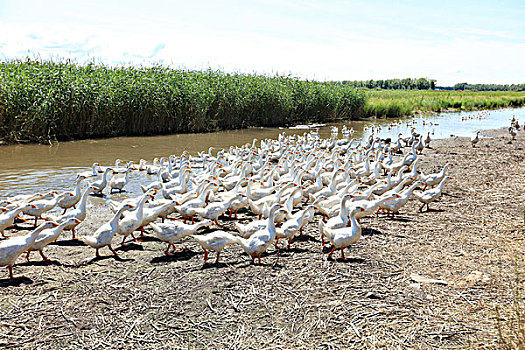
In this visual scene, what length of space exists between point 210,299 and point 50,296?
2.29m

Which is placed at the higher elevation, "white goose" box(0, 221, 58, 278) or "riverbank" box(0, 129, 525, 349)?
"white goose" box(0, 221, 58, 278)

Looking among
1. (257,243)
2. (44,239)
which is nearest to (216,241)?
(257,243)

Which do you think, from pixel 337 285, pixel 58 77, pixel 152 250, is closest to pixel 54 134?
pixel 58 77

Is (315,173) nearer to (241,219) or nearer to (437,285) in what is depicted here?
(241,219)

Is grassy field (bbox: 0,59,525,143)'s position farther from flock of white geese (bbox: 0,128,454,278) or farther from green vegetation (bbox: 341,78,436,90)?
green vegetation (bbox: 341,78,436,90)

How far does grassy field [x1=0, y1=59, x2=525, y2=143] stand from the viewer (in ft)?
70.4

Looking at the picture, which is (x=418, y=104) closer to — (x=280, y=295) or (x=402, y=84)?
(x=280, y=295)

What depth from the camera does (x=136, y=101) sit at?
2483 centimetres

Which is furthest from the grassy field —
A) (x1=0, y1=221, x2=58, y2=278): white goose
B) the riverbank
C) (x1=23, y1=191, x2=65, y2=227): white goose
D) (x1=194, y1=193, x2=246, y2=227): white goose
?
(x1=0, y1=221, x2=58, y2=278): white goose

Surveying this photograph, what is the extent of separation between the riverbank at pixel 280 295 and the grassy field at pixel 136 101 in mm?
15147

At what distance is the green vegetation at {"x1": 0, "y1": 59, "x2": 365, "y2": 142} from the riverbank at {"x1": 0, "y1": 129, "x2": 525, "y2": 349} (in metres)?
15.1

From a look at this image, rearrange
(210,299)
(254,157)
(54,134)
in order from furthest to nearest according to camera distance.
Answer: (54,134), (254,157), (210,299)

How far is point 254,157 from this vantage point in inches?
691

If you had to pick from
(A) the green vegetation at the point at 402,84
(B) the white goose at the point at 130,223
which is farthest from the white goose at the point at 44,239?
(A) the green vegetation at the point at 402,84
